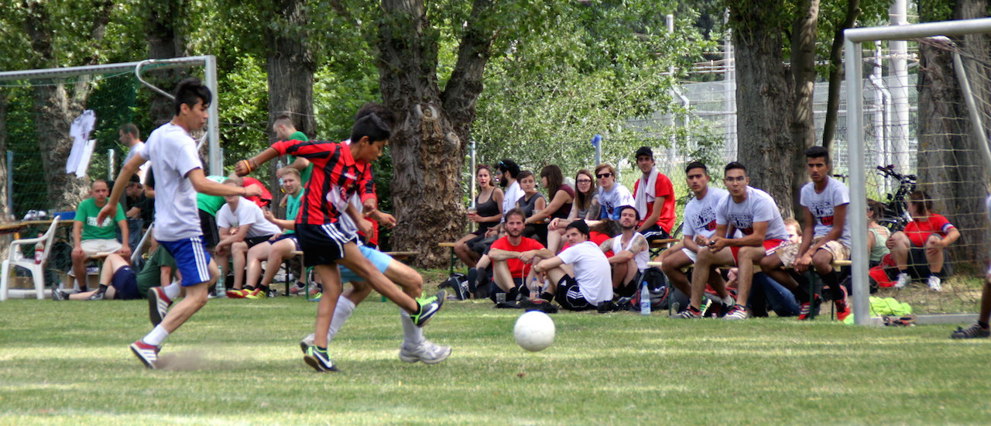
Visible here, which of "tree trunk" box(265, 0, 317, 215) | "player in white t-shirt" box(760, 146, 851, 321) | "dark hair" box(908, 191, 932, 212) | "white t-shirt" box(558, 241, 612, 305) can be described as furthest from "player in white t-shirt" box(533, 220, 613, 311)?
"tree trunk" box(265, 0, 317, 215)

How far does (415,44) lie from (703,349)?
11.5 meters

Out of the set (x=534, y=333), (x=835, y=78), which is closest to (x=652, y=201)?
(x=534, y=333)

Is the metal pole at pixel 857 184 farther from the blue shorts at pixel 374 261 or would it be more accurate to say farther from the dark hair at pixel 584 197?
the blue shorts at pixel 374 261

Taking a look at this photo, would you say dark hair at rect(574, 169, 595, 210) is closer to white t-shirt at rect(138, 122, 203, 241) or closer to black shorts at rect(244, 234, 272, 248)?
black shorts at rect(244, 234, 272, 248)

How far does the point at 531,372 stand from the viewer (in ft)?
24.0

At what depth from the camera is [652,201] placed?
14.6 meters

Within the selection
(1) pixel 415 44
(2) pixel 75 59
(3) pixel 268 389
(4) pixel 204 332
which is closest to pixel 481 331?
(4) pixel 204 332

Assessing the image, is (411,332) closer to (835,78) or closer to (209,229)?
(209,229)

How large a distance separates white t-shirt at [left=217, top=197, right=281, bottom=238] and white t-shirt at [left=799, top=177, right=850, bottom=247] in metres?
8.00

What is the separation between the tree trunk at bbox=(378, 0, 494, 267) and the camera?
63.1ft


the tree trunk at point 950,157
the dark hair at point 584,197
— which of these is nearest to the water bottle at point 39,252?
the dark hair at point 584,197

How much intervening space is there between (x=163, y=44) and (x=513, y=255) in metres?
11.3

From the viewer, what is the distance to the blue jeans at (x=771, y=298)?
12.4 metres

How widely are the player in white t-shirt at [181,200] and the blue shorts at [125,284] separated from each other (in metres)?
8.93
